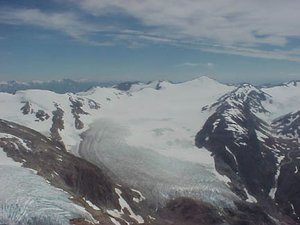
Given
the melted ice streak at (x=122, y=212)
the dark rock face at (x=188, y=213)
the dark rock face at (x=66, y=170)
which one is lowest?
the dark rock face at (x=188, y=213)

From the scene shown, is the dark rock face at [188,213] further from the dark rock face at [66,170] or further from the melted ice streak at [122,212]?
the dark rock face at [66,170]

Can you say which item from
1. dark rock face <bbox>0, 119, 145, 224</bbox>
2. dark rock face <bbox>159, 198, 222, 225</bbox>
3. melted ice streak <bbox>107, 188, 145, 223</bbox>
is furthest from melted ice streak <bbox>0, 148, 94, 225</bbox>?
dark rock face <bbox>159, 198, 222, 225</bbox>

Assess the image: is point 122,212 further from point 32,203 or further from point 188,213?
point 32,203

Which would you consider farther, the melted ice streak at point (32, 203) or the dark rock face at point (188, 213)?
the dark rock face at point (188, 213)

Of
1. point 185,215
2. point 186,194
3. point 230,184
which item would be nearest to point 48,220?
point 185,215

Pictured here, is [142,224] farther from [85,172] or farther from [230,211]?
[230,211]

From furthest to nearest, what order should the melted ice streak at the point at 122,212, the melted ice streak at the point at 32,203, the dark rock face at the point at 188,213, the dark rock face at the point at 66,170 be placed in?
the dark rock face at the point at 188,213, the dark rock face at the point at 66,170, the melted ice streak at the point at 122,212, the melted ice streak at the point at 32,203

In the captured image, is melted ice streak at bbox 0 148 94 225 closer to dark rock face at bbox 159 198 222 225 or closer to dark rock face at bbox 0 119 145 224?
dark rock face at bbox 0 119 145 224

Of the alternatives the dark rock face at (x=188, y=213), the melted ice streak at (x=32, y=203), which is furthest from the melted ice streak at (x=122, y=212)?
the melted ice streak at (x=32, y=203)
